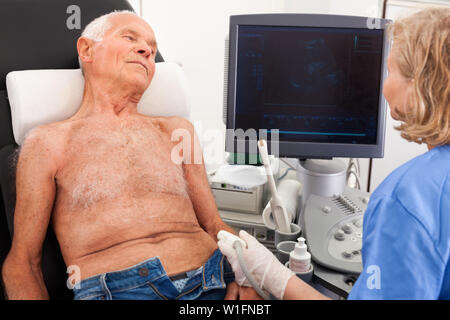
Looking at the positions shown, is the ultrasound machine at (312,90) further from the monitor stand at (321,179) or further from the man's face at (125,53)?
the man's face at (125,53)

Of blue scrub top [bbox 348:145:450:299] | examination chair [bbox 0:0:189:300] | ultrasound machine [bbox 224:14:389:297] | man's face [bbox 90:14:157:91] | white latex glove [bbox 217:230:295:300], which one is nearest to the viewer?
blue scrub top [bbox 348:145:450:299]

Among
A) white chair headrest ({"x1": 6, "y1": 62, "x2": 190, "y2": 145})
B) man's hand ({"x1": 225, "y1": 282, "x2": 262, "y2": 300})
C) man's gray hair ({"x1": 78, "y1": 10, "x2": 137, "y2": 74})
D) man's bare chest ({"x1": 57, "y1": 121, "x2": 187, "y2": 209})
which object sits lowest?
man's hand ({"x1": 225, "y1": 282, "x2": 262, "y2": 300})

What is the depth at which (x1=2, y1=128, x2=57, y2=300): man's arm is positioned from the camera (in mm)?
941

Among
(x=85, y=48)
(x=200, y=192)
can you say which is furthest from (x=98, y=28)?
(x=200, y=192)

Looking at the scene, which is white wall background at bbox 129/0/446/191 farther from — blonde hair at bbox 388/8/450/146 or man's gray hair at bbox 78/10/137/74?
blonde hair at bbox 388/8/450/146

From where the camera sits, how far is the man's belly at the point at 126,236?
0.99 meters

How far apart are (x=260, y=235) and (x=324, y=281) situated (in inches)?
15.9

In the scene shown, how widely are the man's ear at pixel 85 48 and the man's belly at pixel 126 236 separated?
1.29 feet

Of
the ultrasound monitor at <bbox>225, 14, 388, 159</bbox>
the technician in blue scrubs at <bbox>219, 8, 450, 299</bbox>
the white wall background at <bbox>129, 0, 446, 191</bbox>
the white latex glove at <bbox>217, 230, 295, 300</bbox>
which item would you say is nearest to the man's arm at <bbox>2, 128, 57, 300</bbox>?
the white latex glove at <bbox>217, 230, 295, 300</bbox>

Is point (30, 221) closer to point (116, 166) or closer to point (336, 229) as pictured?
point (116, 166)

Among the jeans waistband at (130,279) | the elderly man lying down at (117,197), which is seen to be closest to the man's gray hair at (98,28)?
the elderly man lying down at (117,197)

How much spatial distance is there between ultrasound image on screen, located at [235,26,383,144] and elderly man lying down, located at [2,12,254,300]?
278mm

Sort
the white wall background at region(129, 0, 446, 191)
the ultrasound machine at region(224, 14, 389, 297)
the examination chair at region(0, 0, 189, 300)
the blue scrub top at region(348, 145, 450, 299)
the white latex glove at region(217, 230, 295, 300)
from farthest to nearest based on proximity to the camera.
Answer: the white wall background at region(129, 0, 446, 191), the ultrasound machine at region(224, 14, 389, 297), the examination chair at region(0, 0, 189, 300), the white latex glove at region(217, 230, 295, 300), the blue scrub top at region(348, 145, 450, 299)

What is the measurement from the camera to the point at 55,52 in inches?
46.1
